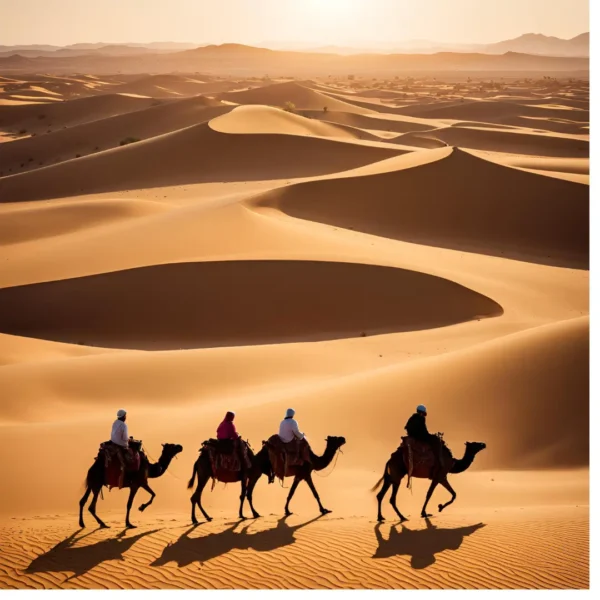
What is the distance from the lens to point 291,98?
8644 cm

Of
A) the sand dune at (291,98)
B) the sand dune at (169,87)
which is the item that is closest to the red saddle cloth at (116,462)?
the sand dune at (291,98)

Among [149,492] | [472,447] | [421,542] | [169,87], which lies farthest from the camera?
[169,87]

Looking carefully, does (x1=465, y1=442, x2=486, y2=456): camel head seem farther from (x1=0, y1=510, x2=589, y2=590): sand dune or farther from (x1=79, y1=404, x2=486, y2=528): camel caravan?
(x1=0, y1=510, x2=589, y2=590): sand dune

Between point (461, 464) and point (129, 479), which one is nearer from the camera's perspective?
point (129, 479)

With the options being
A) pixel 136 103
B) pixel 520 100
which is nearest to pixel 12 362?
pixel 136 103

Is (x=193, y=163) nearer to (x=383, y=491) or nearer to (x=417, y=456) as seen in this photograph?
(x=383, y=491)

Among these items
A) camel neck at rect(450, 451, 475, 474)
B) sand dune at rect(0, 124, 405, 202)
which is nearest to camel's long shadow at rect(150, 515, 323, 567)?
camel neck at rect(450, 451, 475, 474)

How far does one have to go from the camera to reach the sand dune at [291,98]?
83.4 m

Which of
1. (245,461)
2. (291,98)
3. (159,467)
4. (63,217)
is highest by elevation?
(291,98)

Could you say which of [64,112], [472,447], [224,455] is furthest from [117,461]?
[64,112]

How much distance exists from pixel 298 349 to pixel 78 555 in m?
10.4

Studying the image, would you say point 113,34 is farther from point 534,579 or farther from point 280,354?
point 534,579

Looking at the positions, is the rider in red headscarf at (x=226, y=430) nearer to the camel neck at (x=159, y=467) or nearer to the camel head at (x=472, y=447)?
the camel neck at (x=159, y=467)

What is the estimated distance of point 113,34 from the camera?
25156 mm
